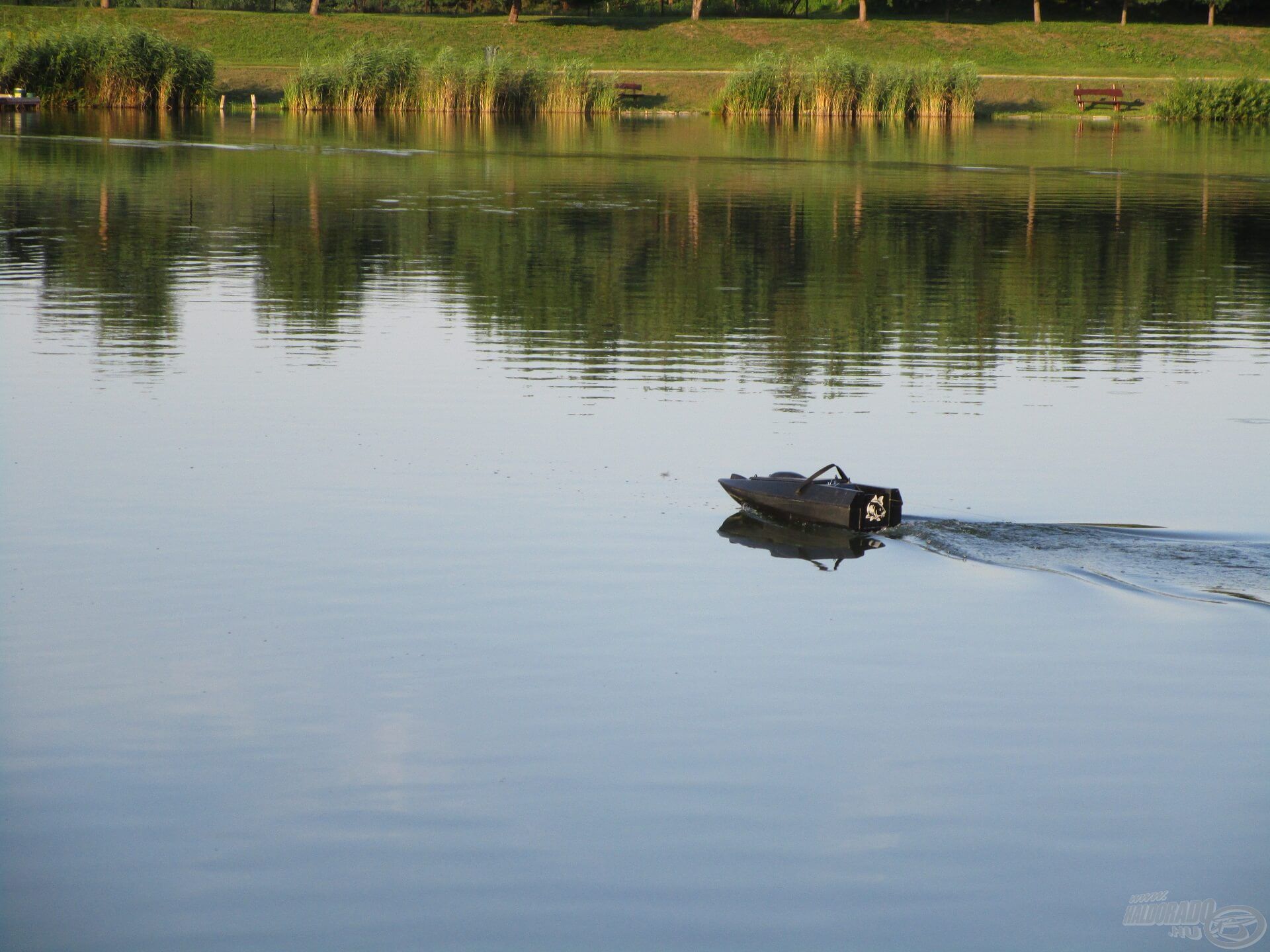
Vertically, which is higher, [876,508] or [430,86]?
[430,86]

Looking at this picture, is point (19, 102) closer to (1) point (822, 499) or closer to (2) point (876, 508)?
(1) point (822, 499)

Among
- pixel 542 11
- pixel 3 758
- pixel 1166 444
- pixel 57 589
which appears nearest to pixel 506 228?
pixel 1166 444

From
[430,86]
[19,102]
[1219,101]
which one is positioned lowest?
[19,102]

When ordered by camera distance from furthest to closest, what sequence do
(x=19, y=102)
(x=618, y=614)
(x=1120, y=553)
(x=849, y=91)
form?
(x=849, y=91), (x=19, y=102), (x=1120, y=553), (x=618, y=614)

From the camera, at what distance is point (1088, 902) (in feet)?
23.9

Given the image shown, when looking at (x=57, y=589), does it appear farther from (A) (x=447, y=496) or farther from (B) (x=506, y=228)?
(B) (x=506, y=228)

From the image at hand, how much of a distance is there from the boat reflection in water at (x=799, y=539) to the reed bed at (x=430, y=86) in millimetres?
59465

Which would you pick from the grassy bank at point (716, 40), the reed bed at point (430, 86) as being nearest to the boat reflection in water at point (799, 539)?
the reed bed at point (430, 86)

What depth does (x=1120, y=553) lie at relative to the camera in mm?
12500

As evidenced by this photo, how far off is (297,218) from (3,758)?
27.4 meters

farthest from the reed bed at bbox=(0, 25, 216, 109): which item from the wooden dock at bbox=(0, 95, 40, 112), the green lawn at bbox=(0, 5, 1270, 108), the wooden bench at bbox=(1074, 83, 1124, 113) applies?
the wooden bench at bbox=(1074, 83, 1124, 113)

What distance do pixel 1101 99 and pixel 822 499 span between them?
70.1m

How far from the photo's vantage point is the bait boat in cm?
1272

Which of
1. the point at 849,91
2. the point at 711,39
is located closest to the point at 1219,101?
the point at 849,91
